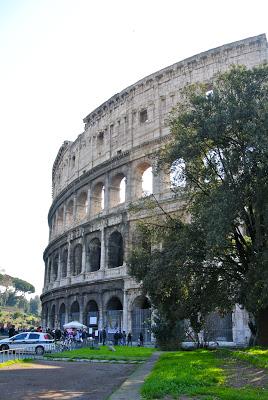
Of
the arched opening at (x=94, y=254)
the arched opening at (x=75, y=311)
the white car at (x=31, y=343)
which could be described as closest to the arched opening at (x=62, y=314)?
the arched opening at (x=75, y=311)

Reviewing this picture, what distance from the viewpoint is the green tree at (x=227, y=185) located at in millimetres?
13195

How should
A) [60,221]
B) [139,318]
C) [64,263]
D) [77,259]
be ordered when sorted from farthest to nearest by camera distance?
[60,221], [64,263], [77,259], [139,318]

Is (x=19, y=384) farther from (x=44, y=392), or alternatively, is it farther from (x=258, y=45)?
(x=258, y=45)

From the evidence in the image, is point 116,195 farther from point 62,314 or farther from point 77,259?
point 62,314

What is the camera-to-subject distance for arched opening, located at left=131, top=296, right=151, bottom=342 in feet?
82.3

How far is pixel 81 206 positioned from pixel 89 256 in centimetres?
486

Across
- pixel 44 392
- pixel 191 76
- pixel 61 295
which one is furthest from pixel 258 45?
pixel 44 392

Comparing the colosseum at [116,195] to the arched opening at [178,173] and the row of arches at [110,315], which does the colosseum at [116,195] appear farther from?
the arched opening at [178,173]

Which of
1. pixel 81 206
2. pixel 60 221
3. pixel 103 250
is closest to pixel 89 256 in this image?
pixel 103 250

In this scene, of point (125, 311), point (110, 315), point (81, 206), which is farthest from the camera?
point (81, 206)

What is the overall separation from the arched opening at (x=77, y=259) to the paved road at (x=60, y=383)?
62.0ft

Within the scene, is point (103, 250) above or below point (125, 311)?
above

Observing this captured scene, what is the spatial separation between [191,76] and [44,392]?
75.5 ft

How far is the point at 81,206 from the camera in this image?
34188 mm
